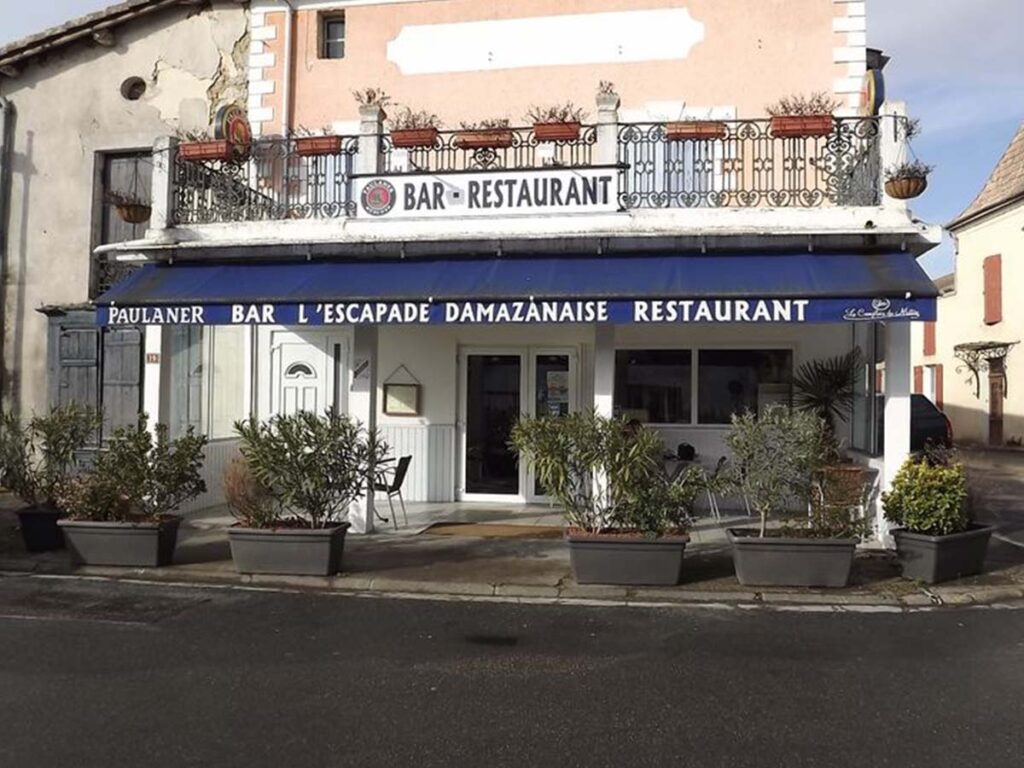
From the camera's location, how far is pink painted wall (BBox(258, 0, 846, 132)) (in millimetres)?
11016

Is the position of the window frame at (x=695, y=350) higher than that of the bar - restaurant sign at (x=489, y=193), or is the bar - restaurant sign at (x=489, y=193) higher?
the bar - restaurant sign at (x=489, y=193)

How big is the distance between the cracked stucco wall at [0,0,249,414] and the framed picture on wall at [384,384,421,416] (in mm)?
4855

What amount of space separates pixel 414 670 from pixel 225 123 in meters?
7.79

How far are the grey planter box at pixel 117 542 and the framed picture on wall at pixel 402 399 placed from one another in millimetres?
4331

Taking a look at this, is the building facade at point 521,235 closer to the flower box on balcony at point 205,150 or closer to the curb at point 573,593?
the flower box on balcony at point 205,150

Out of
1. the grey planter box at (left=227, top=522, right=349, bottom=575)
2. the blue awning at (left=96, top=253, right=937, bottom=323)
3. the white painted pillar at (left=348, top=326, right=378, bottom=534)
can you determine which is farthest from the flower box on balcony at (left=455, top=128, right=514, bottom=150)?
the grey planter box at (left=227, top=522, right=349, bottom=575)

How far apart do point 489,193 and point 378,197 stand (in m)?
1.30

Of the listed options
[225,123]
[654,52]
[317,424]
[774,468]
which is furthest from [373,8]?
[774,468]

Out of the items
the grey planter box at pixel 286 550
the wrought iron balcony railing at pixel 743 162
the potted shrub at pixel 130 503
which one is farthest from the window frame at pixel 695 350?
the potted shrub at pixel 130 503

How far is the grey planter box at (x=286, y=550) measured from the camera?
25.5ft

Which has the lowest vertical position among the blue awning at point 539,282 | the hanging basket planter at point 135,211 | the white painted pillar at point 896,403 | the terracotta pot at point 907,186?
the white painted pillar at point 896,403

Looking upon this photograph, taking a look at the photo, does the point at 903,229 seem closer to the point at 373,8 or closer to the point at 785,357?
the point at 785,357

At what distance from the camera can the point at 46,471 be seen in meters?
9.01

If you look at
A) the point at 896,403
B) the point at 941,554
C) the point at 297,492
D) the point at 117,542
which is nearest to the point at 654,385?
the point at 896,403
